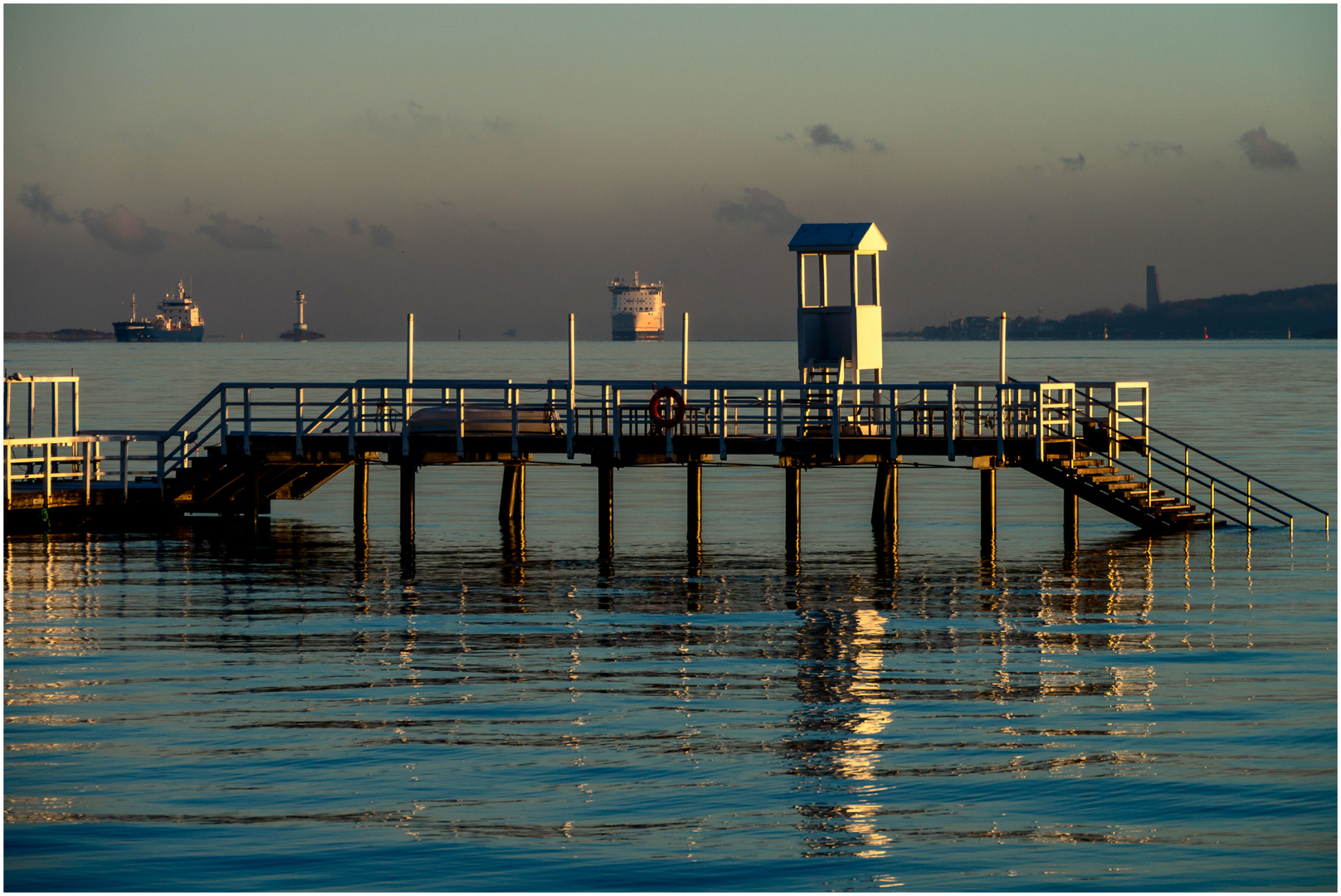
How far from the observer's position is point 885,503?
35688 millimetres

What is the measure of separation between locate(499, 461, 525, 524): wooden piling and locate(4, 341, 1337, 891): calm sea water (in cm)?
340

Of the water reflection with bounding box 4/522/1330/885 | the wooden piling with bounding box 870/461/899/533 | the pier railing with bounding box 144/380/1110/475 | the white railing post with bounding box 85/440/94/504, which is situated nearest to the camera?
the water reflection with bounding box 4/522/1330/885

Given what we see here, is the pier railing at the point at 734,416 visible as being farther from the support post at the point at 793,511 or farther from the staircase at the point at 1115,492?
the support post at the point at 793,511

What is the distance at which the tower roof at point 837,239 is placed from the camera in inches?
1283

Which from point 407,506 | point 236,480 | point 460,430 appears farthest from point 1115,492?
point 236,480

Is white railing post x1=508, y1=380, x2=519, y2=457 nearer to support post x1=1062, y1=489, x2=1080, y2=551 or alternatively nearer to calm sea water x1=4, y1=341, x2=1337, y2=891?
calm sea water x1=4, y1=341, x2=1337, y2=891

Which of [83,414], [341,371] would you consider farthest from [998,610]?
[341,371]

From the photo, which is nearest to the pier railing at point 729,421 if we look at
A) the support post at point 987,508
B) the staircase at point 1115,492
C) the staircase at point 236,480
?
the staircase at point 1115,492

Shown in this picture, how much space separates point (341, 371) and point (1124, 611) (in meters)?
151

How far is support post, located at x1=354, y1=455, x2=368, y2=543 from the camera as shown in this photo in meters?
33.5

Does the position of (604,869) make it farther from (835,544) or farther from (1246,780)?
(835,544)

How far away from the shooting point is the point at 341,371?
6688 inches

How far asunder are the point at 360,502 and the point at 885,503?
10741 mm

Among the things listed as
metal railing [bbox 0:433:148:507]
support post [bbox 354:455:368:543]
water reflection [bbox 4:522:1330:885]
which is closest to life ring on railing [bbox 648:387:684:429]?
water reflection [bbox 4:522:1330:885]
